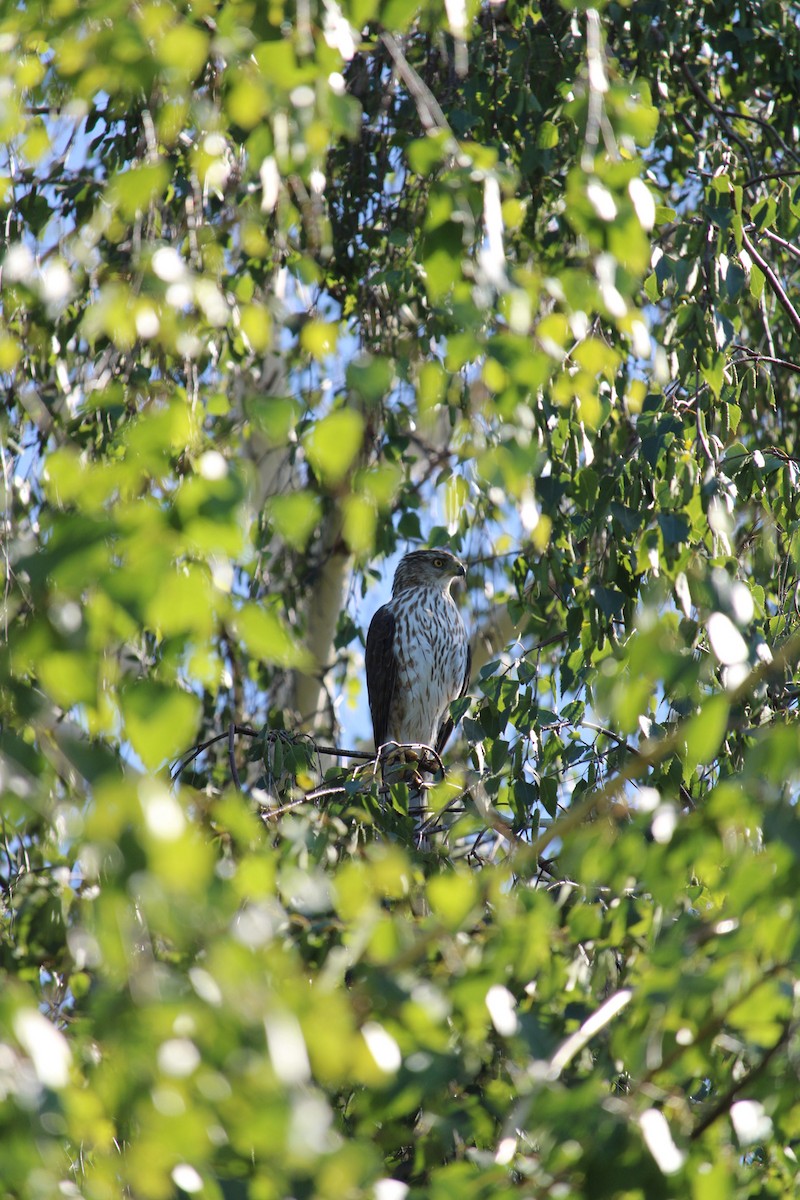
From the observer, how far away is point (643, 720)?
2.57 metres

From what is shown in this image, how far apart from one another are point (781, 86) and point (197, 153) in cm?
329

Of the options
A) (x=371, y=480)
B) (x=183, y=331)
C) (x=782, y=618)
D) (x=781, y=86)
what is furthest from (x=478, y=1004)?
(x=781, y=86)

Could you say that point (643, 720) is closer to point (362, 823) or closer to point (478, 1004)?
point (362, 823)

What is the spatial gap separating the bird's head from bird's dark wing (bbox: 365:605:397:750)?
0.62ft

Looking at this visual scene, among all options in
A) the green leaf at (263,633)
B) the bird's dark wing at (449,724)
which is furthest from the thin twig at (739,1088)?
the bird's dark wing at (449,724)

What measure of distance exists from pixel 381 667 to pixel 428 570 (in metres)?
0.51

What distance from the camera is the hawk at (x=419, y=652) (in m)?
6.01

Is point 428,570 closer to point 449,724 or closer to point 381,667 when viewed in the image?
point 381,667

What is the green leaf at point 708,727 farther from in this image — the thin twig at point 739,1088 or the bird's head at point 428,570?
the bird's head at point 428,570

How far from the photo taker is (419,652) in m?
6.01

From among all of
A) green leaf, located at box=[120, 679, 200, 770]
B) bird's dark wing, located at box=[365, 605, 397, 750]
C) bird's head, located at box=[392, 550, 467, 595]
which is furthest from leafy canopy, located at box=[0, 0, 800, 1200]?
bird's dark wing, located at box=[365, 605, 397, 750]

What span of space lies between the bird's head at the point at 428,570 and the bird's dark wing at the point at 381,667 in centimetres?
19

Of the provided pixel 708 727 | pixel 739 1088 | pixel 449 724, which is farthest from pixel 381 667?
pixel 708 727

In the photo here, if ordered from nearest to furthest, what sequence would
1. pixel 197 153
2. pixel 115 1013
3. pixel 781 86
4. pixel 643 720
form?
pixel 115 1013
pixel 197 153
pixel 643 720
pixel 781 86
